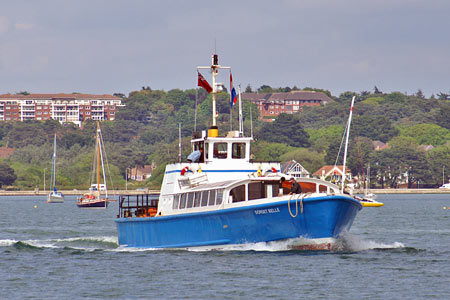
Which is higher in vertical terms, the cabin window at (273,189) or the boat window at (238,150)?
the boat window at (238,150)

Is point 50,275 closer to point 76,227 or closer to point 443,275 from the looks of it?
point 443,275

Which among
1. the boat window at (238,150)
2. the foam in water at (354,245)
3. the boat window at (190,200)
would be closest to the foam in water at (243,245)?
the foam in water at (354,245)

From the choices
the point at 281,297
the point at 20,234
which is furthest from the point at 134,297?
the point at 20,234

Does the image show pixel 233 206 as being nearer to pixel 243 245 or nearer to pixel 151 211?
pixel 243 245

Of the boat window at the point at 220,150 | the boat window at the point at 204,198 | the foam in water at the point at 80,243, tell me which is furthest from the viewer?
the foam in water at the point at 80,243

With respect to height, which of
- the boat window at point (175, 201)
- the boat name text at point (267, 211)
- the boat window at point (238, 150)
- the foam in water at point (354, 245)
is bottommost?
the foam in water at point (354, 245)

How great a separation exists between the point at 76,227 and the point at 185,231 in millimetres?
35851

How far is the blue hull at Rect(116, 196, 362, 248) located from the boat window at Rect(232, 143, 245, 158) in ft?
15.7

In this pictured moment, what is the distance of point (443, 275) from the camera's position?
122 feet

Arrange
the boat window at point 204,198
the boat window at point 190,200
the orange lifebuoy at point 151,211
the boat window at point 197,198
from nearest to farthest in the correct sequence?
the boat window at point 204,198, the boat window at point 197,198, the boat window at point 190,200, the orange lifebuoy at point 151,211

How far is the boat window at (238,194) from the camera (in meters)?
41.4

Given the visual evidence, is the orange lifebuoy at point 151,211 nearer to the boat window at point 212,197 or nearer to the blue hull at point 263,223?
the blue hull at point 263,223

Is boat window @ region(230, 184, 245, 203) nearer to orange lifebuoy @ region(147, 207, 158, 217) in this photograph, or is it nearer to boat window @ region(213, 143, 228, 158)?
boat window @ region(213, 143, 228, 158)

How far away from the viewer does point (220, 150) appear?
150 feet
